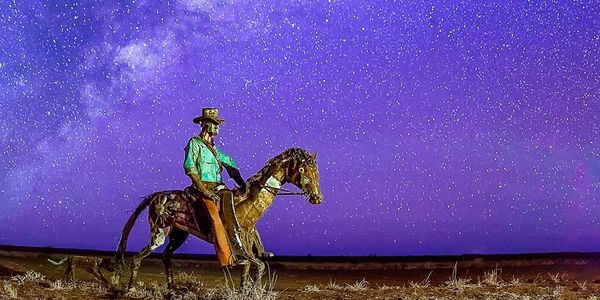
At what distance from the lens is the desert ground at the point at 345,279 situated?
1084cm

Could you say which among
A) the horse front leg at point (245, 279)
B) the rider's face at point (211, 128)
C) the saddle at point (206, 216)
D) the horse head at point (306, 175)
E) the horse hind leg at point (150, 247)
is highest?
the rider's face at point (211, 128)

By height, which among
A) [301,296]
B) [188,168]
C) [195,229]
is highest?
[188,168]

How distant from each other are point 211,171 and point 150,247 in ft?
4.91

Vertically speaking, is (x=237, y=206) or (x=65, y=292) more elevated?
(x=237, y=206)

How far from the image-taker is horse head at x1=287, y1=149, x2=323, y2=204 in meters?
10.4

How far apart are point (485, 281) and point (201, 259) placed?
30.1ft

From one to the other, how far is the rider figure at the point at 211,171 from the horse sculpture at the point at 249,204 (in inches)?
8.1

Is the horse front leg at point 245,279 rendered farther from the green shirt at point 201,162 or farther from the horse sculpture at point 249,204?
the green shirt at point 201,162

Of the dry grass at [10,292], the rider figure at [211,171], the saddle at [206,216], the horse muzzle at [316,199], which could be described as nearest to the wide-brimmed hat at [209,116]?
the rider figure at [211,171]

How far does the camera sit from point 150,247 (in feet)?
35.5


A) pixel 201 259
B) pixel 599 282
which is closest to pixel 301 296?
pixel 599 282

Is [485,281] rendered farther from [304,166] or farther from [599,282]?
[304,166]

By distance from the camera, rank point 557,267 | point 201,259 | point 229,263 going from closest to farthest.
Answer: point 229,263 → point 557,267 → point 201,259

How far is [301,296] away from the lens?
10852 mm
